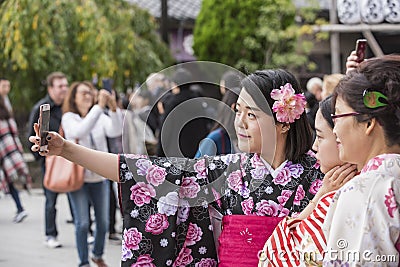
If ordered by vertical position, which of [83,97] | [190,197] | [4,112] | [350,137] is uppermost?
[350,137]

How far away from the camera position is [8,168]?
937 cm

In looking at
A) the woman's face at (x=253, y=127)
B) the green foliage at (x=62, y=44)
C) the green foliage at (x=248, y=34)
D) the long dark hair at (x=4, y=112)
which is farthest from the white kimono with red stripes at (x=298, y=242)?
the green foliage at (x=248, y=34)

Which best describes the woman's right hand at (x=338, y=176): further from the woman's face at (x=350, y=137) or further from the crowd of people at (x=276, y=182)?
the woman's face at (x=350, y=137)

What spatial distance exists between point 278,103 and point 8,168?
6.52 metres

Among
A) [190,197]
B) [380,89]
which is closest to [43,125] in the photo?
[190,197]

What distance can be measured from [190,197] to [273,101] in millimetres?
568

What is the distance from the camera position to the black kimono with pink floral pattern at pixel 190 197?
3.44 metres

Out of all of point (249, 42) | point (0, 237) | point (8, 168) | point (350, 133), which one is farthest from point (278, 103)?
point (249, 42)

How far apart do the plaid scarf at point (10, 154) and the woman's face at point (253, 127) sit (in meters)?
6.21

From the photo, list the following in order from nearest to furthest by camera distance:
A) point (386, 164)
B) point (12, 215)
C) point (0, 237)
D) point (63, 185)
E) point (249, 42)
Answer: point (386, 164) < point (63, 185) < point (0, 237) < point (12, 215) < point (249, 42)

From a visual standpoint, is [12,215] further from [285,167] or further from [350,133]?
[350,133]

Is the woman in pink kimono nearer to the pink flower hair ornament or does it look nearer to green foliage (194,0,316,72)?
the pink flower hair ornament

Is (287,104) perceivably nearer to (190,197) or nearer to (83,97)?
(190,197)

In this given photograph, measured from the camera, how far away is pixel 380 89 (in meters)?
2.51
